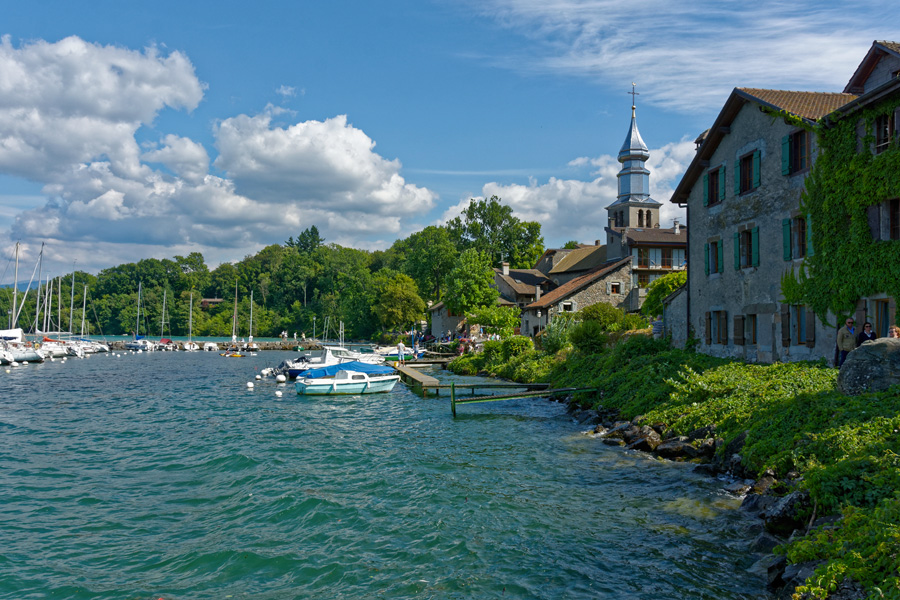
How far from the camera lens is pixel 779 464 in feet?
45.3

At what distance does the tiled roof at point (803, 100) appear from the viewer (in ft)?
75.4

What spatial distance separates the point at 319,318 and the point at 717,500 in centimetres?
11913

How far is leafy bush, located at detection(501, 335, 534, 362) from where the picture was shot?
45625 millimetres

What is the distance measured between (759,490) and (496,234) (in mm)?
86128

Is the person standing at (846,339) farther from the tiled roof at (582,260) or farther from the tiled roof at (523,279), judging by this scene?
the tiled roof at (523,279)

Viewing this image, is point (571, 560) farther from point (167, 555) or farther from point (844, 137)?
point (844, 137)

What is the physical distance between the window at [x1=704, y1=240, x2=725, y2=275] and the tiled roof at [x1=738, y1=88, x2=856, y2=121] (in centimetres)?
637

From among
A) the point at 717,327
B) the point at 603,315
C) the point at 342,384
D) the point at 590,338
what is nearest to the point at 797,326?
the point at 717,327

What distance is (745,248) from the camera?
2591cm

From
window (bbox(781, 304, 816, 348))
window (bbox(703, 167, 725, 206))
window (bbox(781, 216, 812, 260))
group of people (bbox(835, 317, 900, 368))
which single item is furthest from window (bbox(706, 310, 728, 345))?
group of people (bbox(835, 317, 900, 368))

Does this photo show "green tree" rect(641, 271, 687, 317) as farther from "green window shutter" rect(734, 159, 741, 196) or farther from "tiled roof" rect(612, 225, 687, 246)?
"green window shutter" rect(734, 159, 741, 196)

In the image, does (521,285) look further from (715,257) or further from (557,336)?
(715,257)

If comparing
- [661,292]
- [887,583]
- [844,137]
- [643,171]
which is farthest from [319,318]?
[887,583]

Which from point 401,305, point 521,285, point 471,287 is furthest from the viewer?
point 401,305
